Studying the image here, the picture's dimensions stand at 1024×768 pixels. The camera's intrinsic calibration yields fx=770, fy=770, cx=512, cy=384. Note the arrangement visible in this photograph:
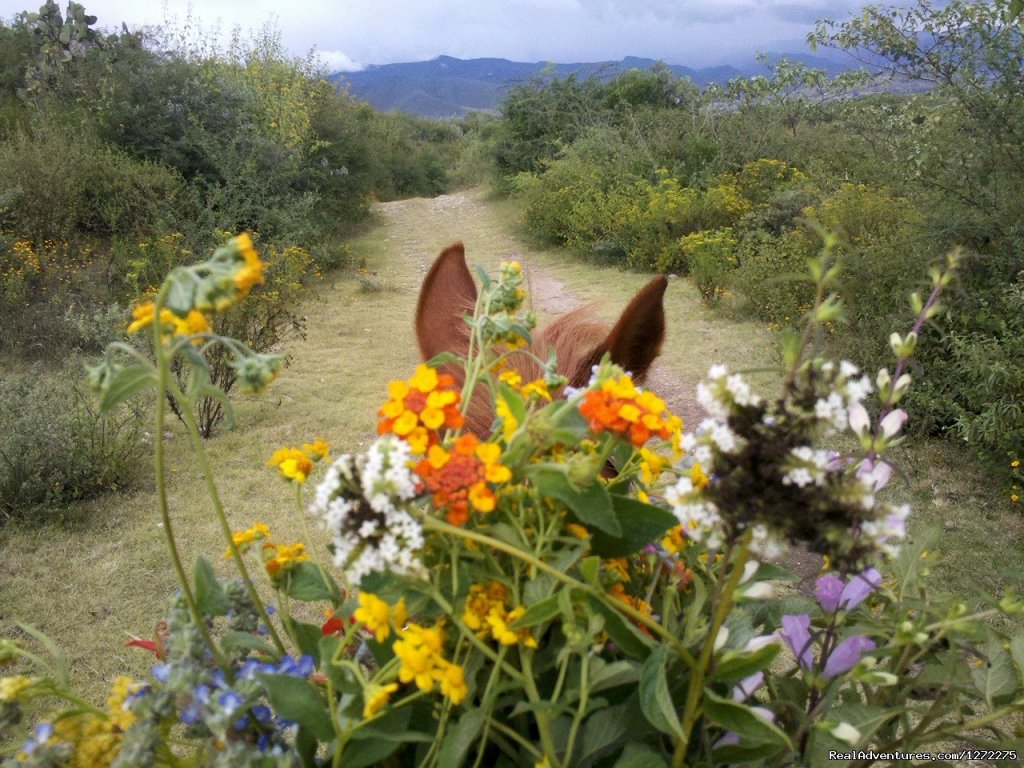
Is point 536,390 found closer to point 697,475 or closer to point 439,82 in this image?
point 697,475

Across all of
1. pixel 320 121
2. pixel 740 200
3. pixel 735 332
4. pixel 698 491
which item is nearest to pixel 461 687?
pixel 698 491

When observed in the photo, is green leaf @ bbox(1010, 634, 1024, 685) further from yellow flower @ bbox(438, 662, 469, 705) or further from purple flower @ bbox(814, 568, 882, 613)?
yellow flower @ bbox(438, 662, 469, 705)

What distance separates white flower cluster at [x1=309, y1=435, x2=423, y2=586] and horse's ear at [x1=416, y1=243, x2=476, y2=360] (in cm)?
77

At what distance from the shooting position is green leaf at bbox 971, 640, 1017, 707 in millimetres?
689

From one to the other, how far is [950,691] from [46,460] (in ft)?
14.7

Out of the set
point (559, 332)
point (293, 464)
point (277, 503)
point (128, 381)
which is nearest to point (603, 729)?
point (293, 464)

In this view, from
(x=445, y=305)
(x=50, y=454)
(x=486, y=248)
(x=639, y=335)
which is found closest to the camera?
(x=639, y=335)

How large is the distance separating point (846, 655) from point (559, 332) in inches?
32.4

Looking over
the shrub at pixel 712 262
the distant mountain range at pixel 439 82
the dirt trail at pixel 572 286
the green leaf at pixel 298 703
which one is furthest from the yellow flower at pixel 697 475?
the distant mountain range at pixel 439 82

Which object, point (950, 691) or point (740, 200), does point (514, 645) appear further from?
point (740, 200)

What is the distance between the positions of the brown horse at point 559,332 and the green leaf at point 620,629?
62 cm

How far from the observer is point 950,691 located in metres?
0.68

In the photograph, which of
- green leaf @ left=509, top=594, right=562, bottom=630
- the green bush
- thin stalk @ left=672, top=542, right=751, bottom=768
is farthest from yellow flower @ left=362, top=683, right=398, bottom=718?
the green bush

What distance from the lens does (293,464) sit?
70 centimetres
